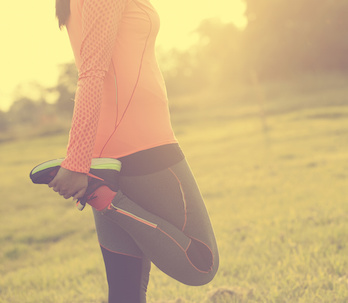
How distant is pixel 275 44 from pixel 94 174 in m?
24.8

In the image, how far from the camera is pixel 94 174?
1.54 meters

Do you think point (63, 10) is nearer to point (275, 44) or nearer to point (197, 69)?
point (275, 44)

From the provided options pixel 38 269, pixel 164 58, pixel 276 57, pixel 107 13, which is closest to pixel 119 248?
pixel 107 13

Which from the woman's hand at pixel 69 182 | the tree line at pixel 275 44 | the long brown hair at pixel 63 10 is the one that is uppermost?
the tree line at pixel 275 44

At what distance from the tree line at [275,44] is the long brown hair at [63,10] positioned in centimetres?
1536

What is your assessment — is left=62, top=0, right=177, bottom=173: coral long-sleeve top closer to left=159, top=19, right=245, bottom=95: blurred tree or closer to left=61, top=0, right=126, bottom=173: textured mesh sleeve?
left=61, top=0, right=126, bottom=173: textured mesh sleeve

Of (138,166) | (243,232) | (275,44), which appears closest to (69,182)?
(138,166)

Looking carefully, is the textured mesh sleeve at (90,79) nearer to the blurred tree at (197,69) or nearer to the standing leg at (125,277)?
the standing leg at (125,277)

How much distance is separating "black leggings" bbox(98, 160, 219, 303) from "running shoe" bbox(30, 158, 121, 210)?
3.5 inches

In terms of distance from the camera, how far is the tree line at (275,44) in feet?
70.4

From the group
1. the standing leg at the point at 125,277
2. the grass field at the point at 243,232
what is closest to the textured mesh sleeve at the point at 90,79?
the standing leg at the point at 125,277

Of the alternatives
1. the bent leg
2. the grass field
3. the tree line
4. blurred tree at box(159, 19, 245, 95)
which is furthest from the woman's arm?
blurred tree at box(159, 19, 245, 95)

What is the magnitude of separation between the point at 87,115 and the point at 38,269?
3.71 meters

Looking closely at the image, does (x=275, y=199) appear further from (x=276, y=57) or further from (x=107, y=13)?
(x=276, y=57)
